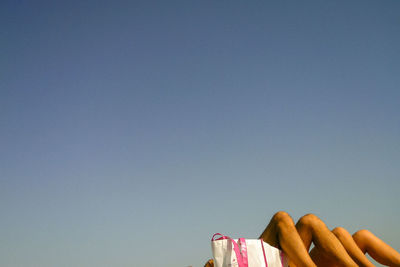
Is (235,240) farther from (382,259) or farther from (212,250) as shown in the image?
(382,259)

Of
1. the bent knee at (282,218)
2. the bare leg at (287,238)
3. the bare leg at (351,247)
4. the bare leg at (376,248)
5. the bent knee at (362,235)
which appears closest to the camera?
the bare leg at (287,238)

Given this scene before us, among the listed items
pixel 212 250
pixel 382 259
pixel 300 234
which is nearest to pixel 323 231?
pixel 300 234

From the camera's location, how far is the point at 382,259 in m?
6.30

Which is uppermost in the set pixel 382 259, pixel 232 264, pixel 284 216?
pixel 284 216

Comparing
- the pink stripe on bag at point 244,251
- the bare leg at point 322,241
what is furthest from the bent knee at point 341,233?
the pink stripe on bag at point 244,251

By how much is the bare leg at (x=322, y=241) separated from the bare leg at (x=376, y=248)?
0.86 m

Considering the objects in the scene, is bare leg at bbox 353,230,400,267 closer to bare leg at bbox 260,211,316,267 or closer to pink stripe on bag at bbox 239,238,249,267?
bare leg at bbox 260,211,316,267

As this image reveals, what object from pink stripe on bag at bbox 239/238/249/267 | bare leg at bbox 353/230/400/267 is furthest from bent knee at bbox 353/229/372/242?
pink stripe on bag at bbox 239/238/249/267

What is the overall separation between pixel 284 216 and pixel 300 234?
0.37 meters

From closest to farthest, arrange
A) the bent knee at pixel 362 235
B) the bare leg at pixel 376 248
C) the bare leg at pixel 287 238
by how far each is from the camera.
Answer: the bare leg at pixel 287 238 → the bare leg at pixel 376 248 → the bent knee at pixel 362 235

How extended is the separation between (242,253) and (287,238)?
70cm

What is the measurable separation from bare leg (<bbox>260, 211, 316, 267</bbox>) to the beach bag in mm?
197

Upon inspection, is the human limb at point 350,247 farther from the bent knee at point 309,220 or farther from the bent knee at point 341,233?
the bent knee at point 309,220

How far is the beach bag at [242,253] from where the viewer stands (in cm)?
580
